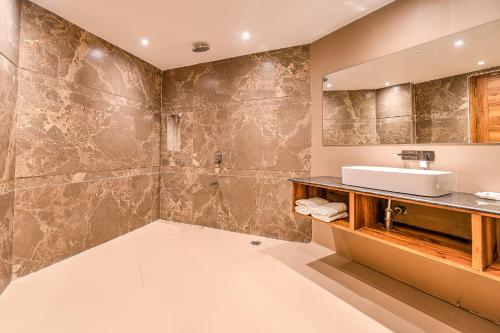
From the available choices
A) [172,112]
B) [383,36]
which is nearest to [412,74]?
[383,36]

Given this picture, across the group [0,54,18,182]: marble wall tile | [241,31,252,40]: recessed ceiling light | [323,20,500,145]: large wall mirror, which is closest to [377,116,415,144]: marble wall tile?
[323,20,500,145]: large wall mirror

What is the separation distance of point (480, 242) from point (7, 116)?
10.2 ft

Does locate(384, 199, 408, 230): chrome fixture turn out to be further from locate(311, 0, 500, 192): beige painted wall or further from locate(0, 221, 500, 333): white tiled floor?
locate(0, 221, 500, 333): white tiled floor

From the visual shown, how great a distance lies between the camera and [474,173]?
63.9 inches

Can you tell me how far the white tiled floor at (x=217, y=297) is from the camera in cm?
149

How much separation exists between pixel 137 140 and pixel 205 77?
4.08 ft

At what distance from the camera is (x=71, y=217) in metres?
2.38

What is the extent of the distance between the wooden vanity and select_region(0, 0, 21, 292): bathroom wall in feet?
7.59

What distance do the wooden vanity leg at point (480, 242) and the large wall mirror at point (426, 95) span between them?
0.68 metres

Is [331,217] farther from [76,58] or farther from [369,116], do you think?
[76,58]

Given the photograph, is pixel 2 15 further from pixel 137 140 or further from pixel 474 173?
pixel 474 173

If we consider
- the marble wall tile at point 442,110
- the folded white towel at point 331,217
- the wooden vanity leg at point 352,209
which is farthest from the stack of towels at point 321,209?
the marble wall tile at point 442,110

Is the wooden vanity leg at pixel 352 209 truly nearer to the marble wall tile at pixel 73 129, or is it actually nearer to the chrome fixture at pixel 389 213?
the chrome fixture at pixel 389 213

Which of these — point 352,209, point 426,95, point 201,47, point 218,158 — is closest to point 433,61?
point 426,95
